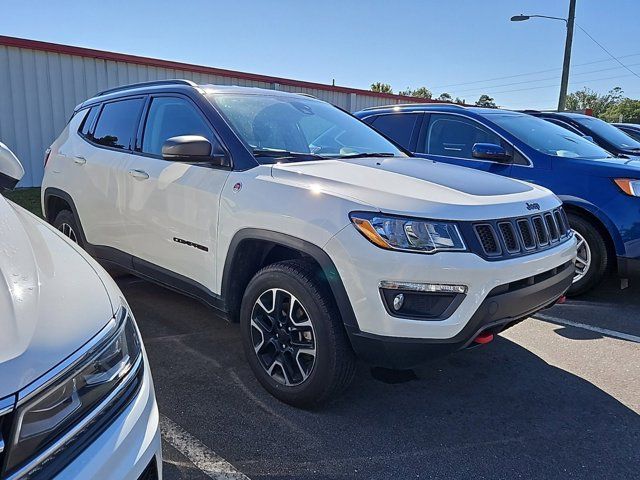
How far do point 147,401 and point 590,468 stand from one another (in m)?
2.10

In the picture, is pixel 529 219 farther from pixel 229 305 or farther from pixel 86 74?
pixel 86 74

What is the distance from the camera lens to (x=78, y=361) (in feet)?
4.41

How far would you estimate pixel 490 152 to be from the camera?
16.8 feet

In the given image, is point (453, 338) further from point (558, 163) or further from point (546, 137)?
point (546, 137)

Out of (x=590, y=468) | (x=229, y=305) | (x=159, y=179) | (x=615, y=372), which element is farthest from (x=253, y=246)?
(x=615, y=372)

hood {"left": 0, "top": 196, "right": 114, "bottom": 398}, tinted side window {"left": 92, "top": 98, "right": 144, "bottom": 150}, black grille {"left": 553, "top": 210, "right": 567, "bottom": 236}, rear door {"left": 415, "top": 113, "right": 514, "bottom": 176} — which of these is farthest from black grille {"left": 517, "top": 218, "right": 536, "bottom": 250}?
tinted side window {"left": 92, "top": 98, "right": 144, "bottom": 150}

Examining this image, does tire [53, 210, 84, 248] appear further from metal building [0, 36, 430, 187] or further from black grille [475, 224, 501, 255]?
metal building [0, 36, 430, 187]

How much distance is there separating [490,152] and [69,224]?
414cm

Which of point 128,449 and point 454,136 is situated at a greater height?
point 454,136

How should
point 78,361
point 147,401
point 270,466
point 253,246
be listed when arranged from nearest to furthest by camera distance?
point 78,361 → point 147,401 → point 270,466 → point 253,246

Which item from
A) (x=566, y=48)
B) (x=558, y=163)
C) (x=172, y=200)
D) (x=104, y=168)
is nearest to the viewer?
(x=172, y=200)

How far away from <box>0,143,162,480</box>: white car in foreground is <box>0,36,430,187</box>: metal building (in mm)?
9303

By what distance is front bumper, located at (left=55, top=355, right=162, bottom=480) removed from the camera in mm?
1265

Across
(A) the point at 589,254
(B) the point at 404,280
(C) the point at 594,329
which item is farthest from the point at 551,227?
(A) the point at 589,254
